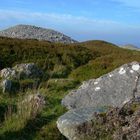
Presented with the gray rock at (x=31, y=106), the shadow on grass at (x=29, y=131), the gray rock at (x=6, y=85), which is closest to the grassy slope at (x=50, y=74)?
the shadow on grass at (x=29, y=131)

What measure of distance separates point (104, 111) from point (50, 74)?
411 inches

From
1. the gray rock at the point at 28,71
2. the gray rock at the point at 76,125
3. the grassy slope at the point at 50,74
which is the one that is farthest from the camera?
the gray rock at the point at 28,71

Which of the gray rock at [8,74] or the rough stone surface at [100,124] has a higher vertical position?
the rough stone surface at [100,124]

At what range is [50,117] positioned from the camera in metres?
14.0

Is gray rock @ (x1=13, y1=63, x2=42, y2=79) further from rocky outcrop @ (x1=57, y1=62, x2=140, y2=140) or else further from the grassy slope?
rocky outcrop @ (x1=57, y1=62, x2=140, y2=140)

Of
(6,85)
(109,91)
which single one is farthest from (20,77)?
(109,91)

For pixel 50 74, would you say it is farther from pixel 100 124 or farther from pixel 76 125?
pixel 100 124

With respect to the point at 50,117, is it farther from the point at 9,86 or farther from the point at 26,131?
the point at 9,86

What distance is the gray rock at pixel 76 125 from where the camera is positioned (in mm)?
11562

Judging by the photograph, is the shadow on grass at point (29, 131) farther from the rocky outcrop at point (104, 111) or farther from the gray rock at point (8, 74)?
the gray rock at point (8, 74)

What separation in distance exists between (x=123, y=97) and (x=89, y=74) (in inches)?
336

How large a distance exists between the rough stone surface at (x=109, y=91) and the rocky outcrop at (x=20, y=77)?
81.7 inches

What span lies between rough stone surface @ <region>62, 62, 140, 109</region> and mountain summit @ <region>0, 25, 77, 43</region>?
48583mm

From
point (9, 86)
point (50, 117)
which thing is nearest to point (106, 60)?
point (9, 86)
